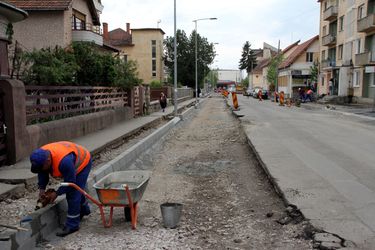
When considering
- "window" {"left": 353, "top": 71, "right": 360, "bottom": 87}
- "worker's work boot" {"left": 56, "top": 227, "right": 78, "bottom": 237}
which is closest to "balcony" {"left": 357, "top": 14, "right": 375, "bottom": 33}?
"window" {"left": 353, "top": 71, "right": 360, "bottom": 87}

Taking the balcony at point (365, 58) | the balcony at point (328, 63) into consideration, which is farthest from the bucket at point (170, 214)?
the balcony at point (328, 63)

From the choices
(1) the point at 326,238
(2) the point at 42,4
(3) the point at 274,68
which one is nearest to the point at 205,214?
(1) the point at 326,238

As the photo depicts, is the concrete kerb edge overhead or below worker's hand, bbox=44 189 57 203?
below

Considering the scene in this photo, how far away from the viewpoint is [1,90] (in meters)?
8.48

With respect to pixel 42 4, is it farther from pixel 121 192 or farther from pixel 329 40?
pixel 329 40

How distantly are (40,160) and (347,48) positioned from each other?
138ft

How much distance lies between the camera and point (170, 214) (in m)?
5.65

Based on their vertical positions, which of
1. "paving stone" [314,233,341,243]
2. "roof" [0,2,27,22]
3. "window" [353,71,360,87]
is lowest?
"paving stone" [314,233,341,243]

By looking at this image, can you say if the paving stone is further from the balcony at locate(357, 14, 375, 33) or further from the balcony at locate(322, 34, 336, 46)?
the balcony at locate(322, 34, 336, 46)

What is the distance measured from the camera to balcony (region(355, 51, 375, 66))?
3432 cm

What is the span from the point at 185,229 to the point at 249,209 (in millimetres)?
1419

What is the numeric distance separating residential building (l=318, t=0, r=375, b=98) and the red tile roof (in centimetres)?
2294

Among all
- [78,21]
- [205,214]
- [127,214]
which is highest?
[78,21]

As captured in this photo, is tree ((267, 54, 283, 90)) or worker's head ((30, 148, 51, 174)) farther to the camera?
tree ((267, 54, 283, 90))
